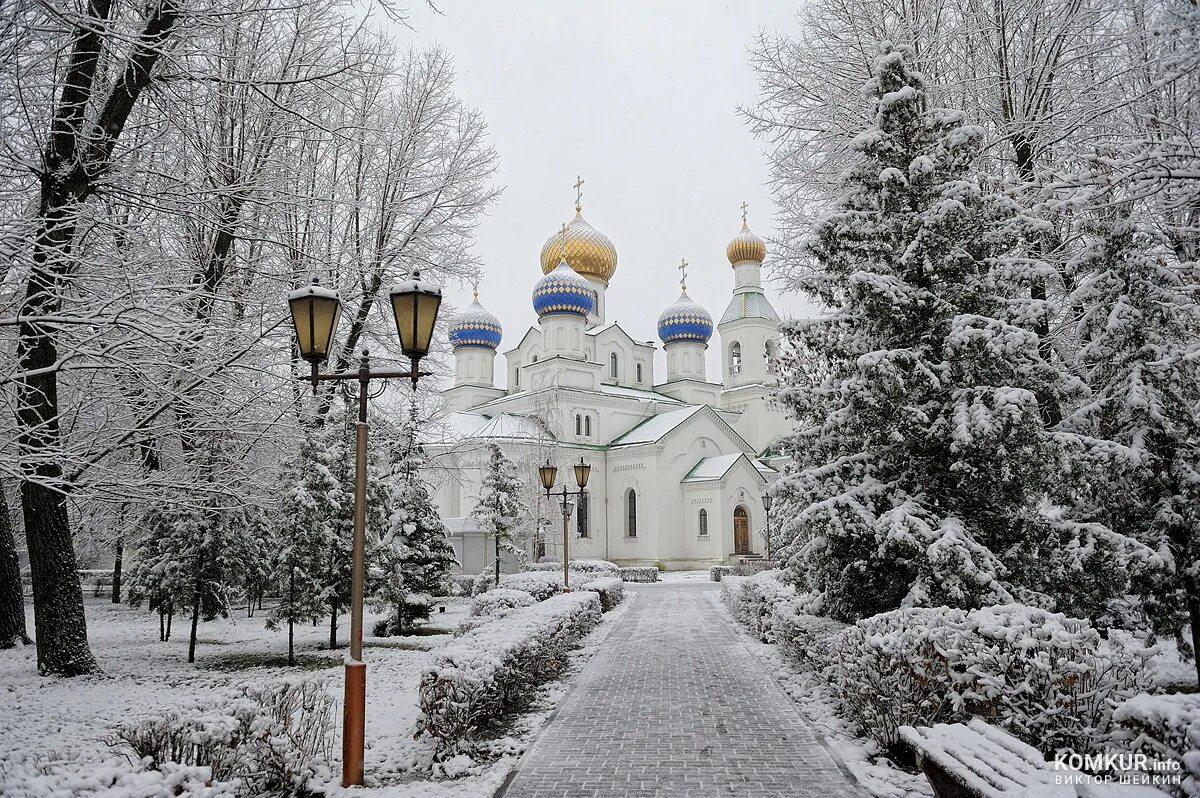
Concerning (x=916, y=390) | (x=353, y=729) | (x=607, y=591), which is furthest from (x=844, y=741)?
(x=607, y=591)

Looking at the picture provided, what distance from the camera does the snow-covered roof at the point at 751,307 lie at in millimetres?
42281

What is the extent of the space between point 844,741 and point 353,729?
4.16m

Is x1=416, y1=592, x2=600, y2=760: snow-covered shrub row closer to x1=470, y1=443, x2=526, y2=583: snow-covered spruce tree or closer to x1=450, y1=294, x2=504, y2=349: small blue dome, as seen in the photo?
x1=470, y1=443, x2=526, y2=583: snow-covered spruce tree

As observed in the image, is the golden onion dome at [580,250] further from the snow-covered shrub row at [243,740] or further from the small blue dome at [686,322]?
the snow-covered shrub row at [243,740]

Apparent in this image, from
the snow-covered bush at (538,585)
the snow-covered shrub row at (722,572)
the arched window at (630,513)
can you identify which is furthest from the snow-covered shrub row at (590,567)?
the snow-covered bush at (538,585)

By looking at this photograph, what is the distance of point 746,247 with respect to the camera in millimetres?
42719

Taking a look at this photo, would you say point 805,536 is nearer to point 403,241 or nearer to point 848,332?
point 848,332

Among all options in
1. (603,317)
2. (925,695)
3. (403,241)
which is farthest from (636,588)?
(925,695)

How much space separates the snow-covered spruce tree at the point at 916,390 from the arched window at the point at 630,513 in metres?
28.5

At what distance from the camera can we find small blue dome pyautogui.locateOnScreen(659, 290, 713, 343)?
146ft

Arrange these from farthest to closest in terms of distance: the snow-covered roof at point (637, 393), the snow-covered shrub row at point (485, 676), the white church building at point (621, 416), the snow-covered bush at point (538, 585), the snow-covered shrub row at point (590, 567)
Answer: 1. the snow-covered roof at point (637, 393)
2. the white church building at point (621, 416)
3. the snow-covered shrub row at point (590, 567)
4. the snow-covered bush at point (538, 585)
5. the snow-covered shrub row at point (485, 676)

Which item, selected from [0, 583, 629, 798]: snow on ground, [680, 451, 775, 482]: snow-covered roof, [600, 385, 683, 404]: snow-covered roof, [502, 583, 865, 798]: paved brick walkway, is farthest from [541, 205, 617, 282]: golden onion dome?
[502, 583, 865, 798]: paved brick walkway

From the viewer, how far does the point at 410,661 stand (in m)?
11.9

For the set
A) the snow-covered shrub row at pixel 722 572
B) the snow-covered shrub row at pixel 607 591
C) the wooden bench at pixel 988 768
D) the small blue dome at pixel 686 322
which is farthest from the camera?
the small blue dome at pixel 686 322
